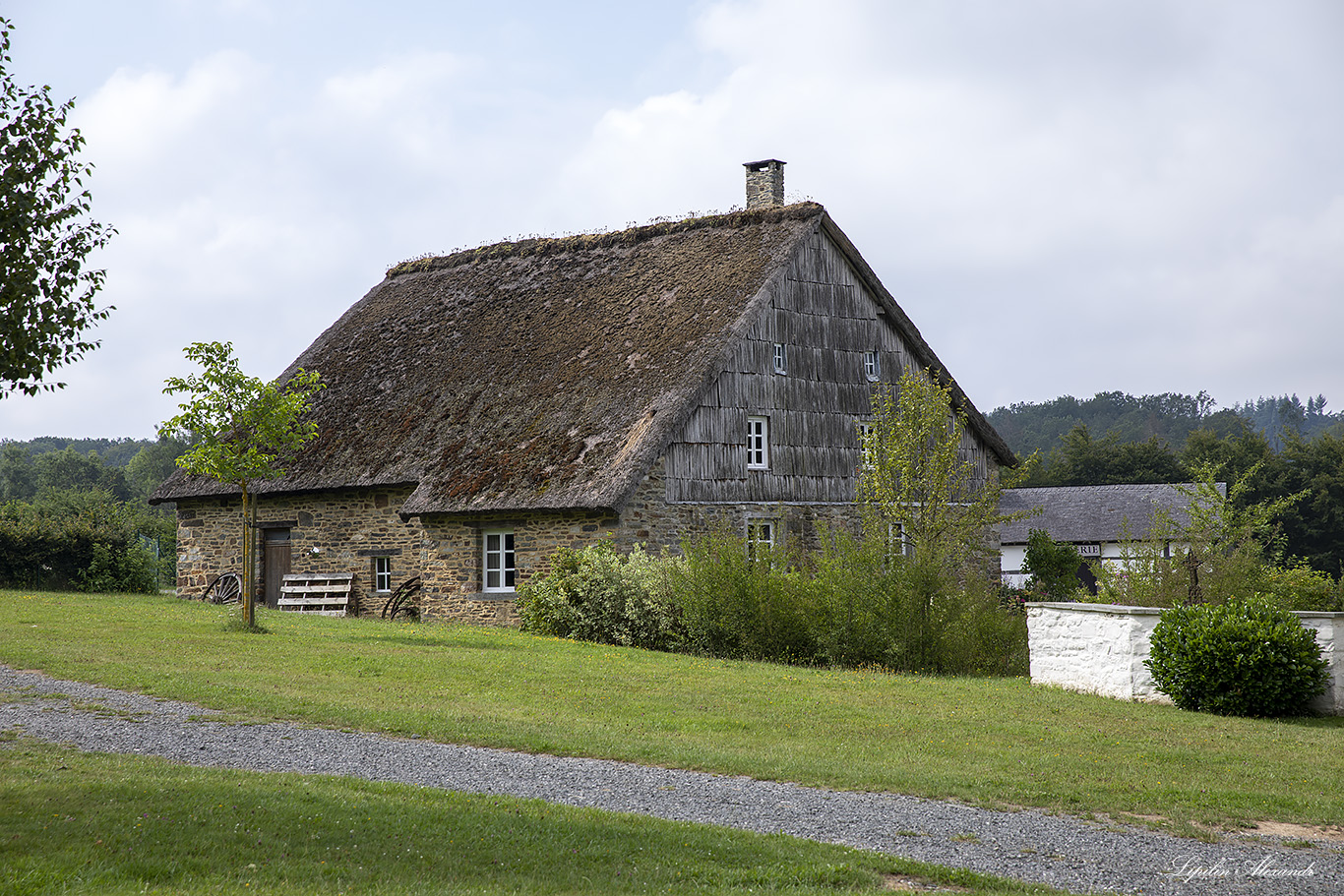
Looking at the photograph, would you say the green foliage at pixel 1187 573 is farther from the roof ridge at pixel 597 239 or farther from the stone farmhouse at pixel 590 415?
the roof ridge at pixel 597 239

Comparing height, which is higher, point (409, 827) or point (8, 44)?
point (8, 44)

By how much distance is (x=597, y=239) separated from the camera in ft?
90.6

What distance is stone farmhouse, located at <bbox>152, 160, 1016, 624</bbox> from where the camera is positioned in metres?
21.1

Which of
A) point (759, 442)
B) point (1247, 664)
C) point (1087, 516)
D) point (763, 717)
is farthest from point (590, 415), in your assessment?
point (1087, 516)

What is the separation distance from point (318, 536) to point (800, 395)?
1074 centimetres

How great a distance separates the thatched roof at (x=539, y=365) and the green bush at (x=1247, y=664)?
9.55 meters

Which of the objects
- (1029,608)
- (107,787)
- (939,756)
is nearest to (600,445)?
(1029,608)

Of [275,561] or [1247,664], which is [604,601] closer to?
[1247,664]

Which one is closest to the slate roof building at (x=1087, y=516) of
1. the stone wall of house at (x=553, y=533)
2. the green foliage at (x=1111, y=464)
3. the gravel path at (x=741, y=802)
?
the green foliage at (x=1111, y=464)

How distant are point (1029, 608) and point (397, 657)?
8.02 meters

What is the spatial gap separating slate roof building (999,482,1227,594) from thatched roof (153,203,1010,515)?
79.5 feet

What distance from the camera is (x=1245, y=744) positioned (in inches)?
404

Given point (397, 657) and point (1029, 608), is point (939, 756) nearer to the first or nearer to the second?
point (1029, 608)

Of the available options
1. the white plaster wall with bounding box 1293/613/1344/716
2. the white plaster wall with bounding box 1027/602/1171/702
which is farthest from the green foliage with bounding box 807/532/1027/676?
the white plaster wall with bounding box 1293/613/1344/716
